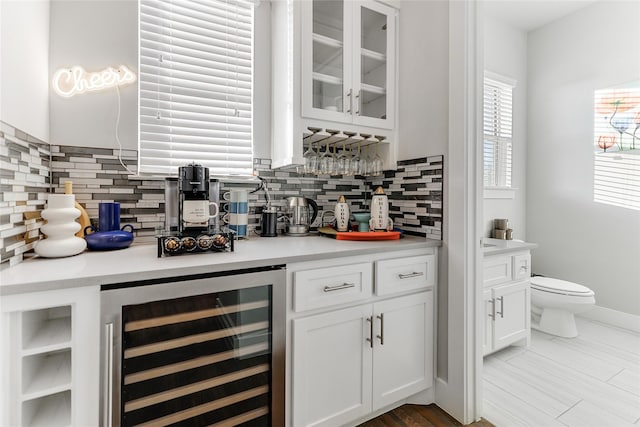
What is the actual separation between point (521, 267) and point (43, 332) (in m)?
2.82

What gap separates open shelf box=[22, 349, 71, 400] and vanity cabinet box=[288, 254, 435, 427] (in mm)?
769

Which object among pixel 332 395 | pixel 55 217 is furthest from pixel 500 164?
pixel 55 217

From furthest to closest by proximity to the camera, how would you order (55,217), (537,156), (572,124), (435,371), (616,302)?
(537,156) → (572,124) → (616,302) → (435,371) → (55,217)

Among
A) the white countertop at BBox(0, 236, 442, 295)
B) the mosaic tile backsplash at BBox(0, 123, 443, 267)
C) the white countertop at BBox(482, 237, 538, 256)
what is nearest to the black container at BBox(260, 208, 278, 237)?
the mosaic tile backsplash at BBox(0, 123, 443, 267)

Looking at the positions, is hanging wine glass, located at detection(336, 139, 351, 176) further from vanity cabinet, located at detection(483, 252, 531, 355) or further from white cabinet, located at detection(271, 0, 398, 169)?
vanity cabinet, located at detection(483, 252, 531, 355)

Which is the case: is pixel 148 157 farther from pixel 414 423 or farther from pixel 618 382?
pixel 618 382

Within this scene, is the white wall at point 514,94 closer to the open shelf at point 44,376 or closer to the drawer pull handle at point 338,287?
the drawer pull handle at point 338,287

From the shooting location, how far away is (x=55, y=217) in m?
1.17

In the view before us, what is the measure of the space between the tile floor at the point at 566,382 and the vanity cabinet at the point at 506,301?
0.17m

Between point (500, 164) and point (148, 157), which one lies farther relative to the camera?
point (500, 164)

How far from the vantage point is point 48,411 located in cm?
100

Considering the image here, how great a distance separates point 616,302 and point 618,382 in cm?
130

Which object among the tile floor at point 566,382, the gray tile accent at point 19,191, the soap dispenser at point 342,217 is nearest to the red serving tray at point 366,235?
the soap dispenser at point 342,217

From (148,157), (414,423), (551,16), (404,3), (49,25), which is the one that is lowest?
(414,423)
